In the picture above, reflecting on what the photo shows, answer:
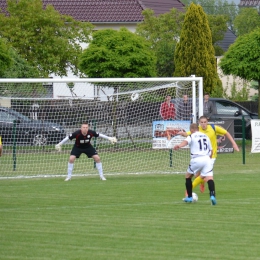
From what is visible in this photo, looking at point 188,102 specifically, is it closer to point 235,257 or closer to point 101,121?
point 101,121

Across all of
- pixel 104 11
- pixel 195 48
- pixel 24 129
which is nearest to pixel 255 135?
pixel 24 129

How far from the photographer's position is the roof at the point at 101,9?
2013 inches

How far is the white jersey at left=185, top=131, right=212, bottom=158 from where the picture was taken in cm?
1411

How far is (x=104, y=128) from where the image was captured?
22.2m

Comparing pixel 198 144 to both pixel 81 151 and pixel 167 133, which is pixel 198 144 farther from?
pixel 167 133

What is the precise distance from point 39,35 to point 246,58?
1228 centimetres

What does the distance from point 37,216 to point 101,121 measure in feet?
31.5

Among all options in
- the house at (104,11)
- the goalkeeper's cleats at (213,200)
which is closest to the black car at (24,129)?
the goalkeeper's cleats at (213,200)

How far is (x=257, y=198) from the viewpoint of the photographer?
14.9 metres

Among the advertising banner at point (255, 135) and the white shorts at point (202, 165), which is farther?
the advertising banner at point (255, 135)

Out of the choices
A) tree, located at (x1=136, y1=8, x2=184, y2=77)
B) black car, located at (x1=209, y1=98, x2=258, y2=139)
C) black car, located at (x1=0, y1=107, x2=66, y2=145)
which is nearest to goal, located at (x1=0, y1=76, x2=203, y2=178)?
black car, located at (x1=0, y1=107, x2=66, y2=145)

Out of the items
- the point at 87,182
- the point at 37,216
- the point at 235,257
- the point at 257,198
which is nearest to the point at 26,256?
the point at 235,257

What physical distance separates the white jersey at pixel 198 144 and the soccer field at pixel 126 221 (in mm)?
934

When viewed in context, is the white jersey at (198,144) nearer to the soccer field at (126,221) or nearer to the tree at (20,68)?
the soccer field at (126,221)
